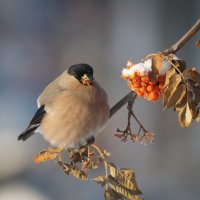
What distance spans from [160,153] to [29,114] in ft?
4.54

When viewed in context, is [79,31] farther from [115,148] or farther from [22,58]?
[115,148]

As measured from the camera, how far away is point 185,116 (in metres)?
1.24

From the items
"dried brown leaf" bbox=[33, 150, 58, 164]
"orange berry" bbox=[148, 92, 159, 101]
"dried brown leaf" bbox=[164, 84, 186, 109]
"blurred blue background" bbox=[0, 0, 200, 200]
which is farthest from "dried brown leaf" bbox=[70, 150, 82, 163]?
"blurred blue background" bbox=[0, 0, 200, 200]

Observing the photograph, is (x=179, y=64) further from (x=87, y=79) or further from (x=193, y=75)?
(x=87, y=79)

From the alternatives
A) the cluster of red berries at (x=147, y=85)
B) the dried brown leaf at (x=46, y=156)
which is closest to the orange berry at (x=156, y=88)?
the cluster of red berries at (x=147, y=85)

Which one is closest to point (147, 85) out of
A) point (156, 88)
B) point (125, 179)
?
point (156, 88)

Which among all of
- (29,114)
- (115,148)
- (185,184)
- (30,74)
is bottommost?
(185,184)

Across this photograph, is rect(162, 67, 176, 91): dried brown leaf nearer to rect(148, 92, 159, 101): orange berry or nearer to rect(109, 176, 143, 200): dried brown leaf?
rect(148, 92, 159, 101): orange berry

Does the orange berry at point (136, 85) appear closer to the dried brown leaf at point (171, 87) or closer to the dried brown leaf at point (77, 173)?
the dried brown leaf at point (171, 87)

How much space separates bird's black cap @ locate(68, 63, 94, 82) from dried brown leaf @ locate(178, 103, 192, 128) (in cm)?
80

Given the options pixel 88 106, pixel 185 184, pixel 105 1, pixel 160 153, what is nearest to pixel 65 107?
pixel 88 106

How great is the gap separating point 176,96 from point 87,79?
0.84 metres

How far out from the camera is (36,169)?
4859 millimetres

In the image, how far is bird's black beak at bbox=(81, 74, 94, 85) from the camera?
2.04 meters
